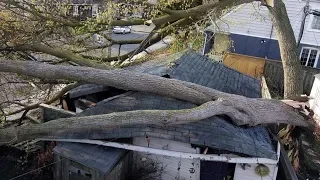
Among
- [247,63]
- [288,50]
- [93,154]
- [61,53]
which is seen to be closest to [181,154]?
[93,154]

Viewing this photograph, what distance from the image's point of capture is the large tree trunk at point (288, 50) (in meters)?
12.4

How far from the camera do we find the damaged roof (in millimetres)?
8336

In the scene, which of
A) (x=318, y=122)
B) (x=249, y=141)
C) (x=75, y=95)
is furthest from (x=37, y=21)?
(x=318, y=122)

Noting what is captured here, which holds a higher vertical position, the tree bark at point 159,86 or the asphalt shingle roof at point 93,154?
the tree bark at point 159,86

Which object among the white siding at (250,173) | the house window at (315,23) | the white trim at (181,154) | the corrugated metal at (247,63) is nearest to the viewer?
the white trim at (181,154)

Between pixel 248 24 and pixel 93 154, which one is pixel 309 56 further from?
pixel 93 154

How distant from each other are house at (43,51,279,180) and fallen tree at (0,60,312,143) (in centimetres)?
28

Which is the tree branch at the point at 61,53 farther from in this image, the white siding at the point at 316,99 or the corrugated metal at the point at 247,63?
the corrugated metal at the point at 247,63

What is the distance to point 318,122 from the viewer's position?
36.0 ft

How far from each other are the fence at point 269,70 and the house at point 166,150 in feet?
30.4

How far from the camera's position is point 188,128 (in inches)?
341

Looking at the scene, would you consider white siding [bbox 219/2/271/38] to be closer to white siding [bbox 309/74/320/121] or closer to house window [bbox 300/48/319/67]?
house window [bbox 300/48/319/67]

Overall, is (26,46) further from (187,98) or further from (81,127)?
(187,98)

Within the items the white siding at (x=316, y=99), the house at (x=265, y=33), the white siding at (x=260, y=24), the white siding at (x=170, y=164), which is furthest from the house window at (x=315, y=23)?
the white siding at (x=170, y=164)
